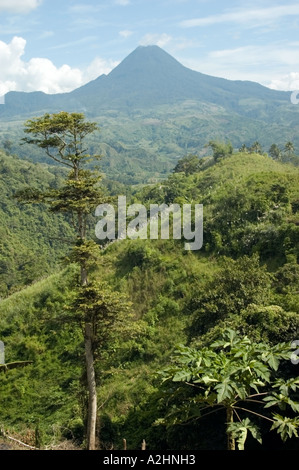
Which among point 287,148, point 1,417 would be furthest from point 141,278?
point 287,148

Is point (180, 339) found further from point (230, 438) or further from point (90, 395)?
point (230, 438)

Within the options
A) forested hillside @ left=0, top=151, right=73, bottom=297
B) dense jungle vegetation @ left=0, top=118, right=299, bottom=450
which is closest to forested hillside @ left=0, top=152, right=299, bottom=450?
dense jungle vegetation @ left=0, top=118, right=299, bottom=450

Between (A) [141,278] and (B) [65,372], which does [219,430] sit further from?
(A) [141,278]

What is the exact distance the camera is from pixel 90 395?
369 inches

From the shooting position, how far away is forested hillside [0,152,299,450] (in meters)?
8.78

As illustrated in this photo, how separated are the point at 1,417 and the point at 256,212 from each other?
12.3m

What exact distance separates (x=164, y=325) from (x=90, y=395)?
206 inches

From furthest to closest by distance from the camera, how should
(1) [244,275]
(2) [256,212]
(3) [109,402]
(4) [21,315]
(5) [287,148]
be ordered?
(5) [287,148] < (2) [256,212] < (4) [21,315] < (3) [109,402] < (1) [244,275]

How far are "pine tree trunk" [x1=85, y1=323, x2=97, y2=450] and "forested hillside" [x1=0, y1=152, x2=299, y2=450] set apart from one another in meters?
0.41

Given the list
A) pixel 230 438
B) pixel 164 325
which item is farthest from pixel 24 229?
pixel 230 438

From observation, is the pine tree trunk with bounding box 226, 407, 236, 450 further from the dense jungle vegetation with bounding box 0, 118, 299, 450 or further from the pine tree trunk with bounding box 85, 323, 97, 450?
the pine tree trunk with bounding box 85, 323, 97, 450

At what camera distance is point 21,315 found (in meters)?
16.8

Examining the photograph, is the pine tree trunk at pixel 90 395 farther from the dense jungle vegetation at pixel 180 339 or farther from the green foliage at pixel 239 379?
the green foliage at pixel 239 379

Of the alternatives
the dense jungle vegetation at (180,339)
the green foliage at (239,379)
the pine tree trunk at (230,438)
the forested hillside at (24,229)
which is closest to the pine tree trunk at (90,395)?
the dense jungle vegetation at (180,339)
